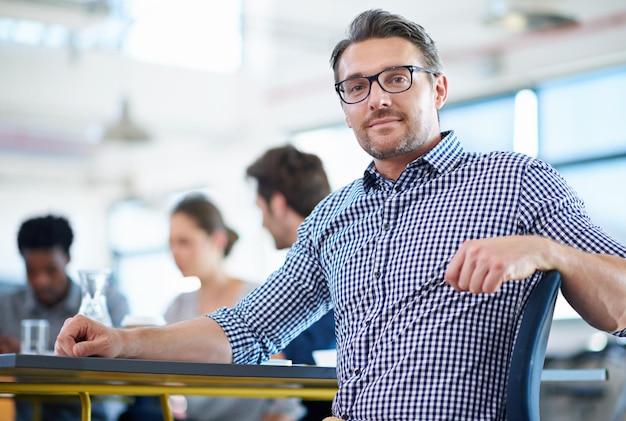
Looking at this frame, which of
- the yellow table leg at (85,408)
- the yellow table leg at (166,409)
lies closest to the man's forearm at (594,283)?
the yellow table leg at (85,408)

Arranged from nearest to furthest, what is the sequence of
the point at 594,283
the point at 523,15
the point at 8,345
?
the point at 594,283
the point at 8,345
the point at 523,15

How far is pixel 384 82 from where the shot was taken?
174 centimetres

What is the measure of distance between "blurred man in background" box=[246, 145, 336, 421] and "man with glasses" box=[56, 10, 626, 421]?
1023mm

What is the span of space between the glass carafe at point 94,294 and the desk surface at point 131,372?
0.44 m

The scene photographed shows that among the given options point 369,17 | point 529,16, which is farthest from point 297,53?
point 369,17

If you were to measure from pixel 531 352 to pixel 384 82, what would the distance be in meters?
0.62

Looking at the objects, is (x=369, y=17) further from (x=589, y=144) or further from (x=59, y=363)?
(x=589, y=144)

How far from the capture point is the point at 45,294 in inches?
143

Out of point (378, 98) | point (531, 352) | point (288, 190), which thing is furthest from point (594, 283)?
point (288, 190)

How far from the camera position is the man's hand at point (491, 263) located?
1.26 m

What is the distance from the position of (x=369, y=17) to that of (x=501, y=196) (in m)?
0.45

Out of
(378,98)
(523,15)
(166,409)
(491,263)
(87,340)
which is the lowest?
(166,409)

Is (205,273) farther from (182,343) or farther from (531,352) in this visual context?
(531,352)

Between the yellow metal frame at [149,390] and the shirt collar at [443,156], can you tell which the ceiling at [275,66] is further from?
the shirt collar at [443,156]
